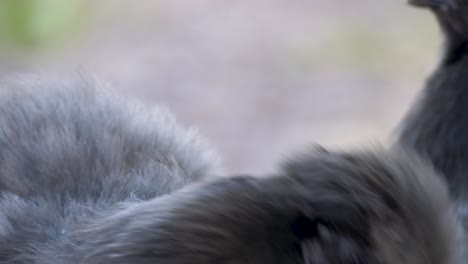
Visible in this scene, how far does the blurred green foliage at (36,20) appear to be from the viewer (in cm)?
259

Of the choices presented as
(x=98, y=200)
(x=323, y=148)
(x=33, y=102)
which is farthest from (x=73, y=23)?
(x=323, y=148)

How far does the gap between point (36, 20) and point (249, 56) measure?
22.4 inches

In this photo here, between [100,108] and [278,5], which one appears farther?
[278,5]

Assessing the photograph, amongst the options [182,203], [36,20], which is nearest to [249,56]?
[36,20]

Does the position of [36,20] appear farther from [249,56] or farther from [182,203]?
[182,203]

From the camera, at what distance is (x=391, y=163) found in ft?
2.97

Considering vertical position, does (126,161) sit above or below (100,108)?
below

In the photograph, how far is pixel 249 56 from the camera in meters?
2.87

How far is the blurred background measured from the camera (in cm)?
262

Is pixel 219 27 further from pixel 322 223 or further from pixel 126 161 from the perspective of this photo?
pixel 322 223

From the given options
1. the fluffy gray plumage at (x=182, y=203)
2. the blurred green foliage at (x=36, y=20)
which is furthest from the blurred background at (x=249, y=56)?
the fluffy gray plumage at (x=182, y=203)

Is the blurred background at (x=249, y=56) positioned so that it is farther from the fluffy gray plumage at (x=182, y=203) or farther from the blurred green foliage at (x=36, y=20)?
the fluffy gray plumage at (x=182, y=203)

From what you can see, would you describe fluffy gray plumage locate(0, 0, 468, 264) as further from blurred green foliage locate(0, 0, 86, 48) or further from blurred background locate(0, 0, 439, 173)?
blurred green foliage locate(0, 0, 86, 48)

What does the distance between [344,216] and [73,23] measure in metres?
2.17
